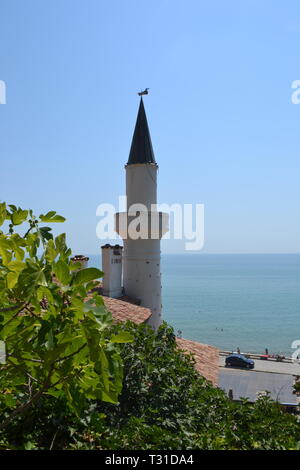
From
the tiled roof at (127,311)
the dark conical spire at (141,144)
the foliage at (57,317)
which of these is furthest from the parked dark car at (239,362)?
the foliage at (57,317)

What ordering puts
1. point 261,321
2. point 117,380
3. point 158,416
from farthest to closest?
1. point 261,321
2. point 158,416
3. point 117,380

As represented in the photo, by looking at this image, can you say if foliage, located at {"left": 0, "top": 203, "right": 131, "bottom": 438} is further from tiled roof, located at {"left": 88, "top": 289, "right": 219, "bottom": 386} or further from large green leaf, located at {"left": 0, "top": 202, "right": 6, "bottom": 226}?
tiled roof, located at {"left": 88, "top": 289, "right": 219, "bottom": 386}

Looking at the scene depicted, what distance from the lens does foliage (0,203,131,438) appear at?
2588mm

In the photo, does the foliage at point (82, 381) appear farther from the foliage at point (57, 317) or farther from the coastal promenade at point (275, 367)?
the coastal promenade at point (275, 367)

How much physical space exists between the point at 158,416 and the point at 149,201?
14289mm

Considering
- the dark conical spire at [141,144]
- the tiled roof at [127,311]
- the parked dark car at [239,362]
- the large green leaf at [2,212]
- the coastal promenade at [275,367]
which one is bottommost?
the coastal promenade at [275,367]

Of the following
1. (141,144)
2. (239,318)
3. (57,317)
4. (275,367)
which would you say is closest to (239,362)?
(275,367)

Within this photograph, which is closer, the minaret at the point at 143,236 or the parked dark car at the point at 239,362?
the minaret at the point at 143,236

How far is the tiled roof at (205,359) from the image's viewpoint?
47.8 feet

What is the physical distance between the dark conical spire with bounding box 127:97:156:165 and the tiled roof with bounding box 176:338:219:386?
929 centimetres

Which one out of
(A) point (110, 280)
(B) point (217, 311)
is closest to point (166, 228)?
(A) point (110, 280)

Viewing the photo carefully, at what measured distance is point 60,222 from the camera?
12.3 feet

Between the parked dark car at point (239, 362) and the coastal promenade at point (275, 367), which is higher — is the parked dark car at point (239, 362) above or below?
above

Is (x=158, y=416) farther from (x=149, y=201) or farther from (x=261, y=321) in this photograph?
(x=261, y=321)
